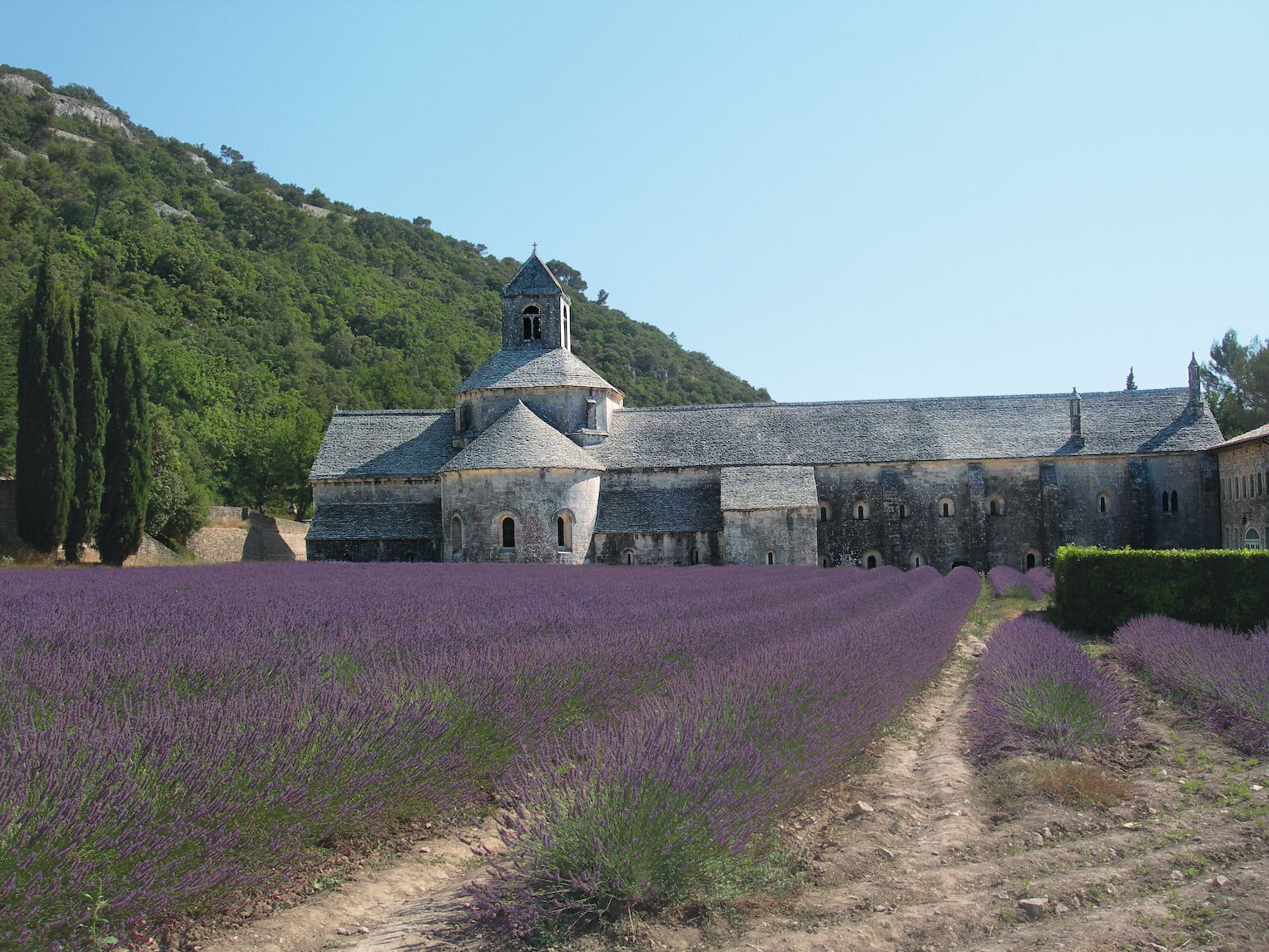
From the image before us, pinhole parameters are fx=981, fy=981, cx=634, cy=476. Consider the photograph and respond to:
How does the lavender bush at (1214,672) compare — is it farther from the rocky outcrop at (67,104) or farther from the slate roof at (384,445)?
the rocky outcrop at (67,104)

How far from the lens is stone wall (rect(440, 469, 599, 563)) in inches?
1326

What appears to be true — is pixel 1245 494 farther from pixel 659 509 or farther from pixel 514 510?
pixel 514 510

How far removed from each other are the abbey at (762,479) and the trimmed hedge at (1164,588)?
16309mm

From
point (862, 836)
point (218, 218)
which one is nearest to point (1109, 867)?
point (862, 836)

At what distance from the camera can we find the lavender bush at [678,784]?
15.3ft

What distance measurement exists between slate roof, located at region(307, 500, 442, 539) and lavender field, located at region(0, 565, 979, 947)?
2535 centimetres

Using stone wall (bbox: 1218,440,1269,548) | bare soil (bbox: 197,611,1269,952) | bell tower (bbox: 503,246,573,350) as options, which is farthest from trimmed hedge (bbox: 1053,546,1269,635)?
bell tower (bbox: 503,246,573,350)

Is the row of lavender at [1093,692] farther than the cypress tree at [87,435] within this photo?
No

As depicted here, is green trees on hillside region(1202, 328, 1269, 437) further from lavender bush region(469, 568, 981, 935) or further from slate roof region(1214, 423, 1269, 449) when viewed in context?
lavender bush region(469, 568, 981, 935)

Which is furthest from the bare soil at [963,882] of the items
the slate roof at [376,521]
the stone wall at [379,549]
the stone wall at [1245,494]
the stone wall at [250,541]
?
the stone wall at [250,541]

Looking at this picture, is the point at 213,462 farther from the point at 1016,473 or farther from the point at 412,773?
the point at 412,773

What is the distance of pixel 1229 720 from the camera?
30.9 ft

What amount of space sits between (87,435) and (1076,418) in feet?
117

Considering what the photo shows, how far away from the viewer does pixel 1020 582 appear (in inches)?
1192
